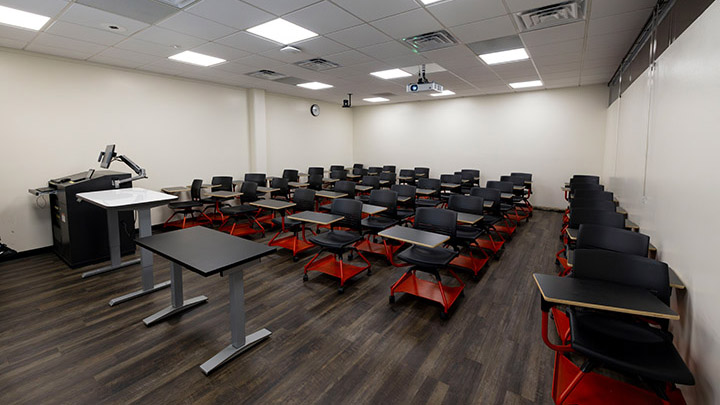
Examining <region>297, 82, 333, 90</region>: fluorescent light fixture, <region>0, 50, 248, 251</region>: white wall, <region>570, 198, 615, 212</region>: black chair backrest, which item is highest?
<region>297, 82, 333, 90</region>: fluorescent light fixture

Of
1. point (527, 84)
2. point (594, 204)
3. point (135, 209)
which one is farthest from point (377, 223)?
point (527, 84)

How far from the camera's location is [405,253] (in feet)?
11.7

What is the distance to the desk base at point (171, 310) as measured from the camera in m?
3.01

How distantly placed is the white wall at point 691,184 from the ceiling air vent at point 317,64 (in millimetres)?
4281

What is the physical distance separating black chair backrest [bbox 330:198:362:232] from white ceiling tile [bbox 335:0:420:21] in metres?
2.19

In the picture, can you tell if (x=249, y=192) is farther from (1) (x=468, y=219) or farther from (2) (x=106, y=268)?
(1) (x=468, y=219)

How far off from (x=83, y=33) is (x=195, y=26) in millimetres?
1515

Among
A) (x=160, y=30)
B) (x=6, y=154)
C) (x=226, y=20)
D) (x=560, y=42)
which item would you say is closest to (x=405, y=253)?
(x=226, y=20)

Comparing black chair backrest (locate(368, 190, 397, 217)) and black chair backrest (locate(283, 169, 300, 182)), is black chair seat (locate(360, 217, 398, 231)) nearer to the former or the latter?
black chair backrest (locate(368, 190, 397, 217))

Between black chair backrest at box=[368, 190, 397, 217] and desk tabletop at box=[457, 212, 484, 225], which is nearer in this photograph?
desk tabletop at box=[457, 212, 484, 225]

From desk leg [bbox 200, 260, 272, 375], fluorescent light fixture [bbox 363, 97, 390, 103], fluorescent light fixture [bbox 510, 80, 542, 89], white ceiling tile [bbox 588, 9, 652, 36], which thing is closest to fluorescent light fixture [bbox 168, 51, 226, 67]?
desk leg [bbox 200, 260, 272, 375]

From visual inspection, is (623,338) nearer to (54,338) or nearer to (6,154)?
(54,338)

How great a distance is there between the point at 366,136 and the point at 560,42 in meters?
7.34

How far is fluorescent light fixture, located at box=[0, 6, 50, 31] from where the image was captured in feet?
11.2
